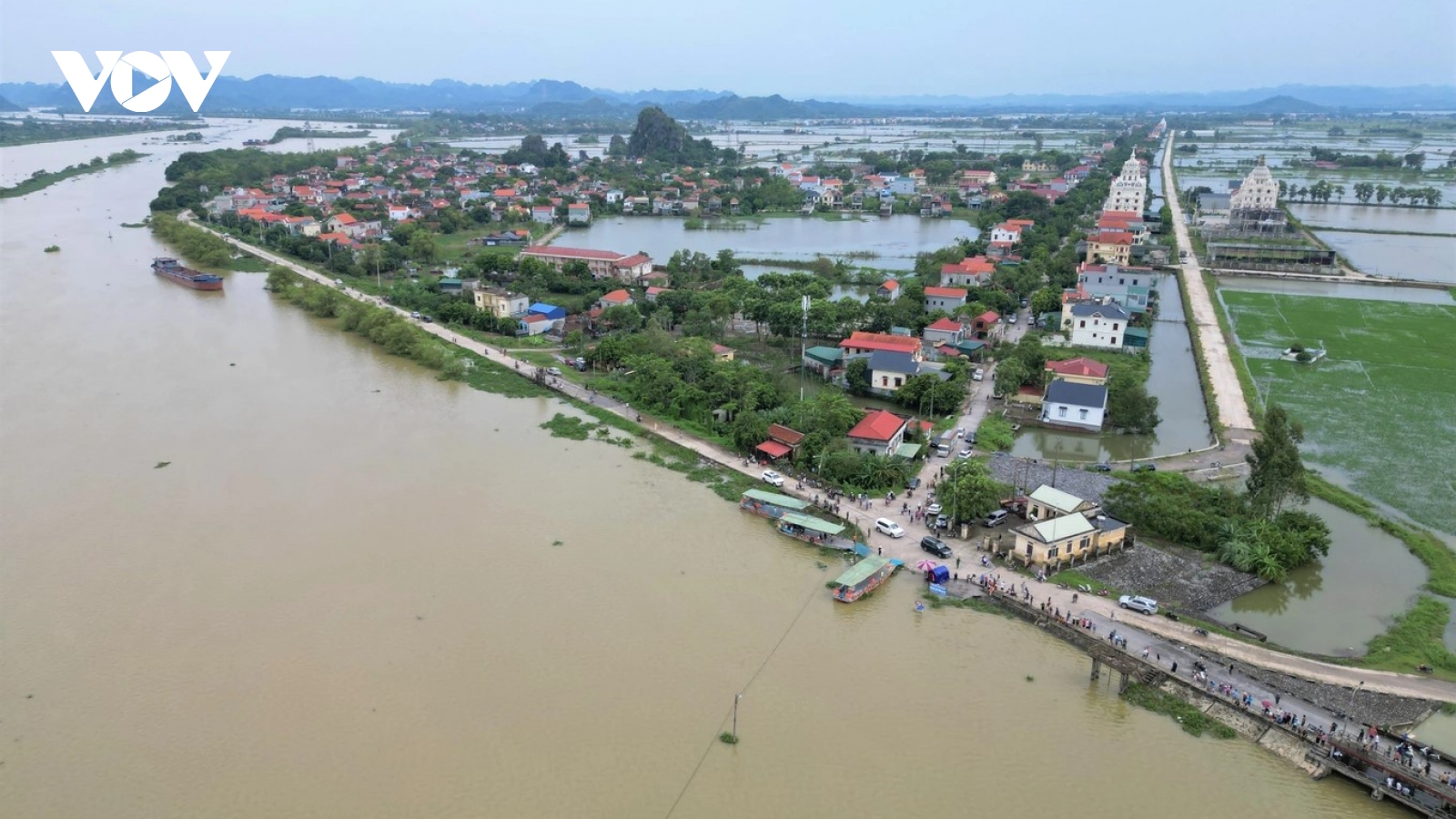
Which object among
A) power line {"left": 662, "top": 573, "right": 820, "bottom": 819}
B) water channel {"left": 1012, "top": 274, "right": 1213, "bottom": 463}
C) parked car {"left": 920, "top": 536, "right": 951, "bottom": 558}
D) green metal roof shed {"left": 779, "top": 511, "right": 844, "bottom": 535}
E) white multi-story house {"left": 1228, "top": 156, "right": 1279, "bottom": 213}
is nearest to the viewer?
power line {"left": 662, "top": 573, "right": 820, "bottom": 819}

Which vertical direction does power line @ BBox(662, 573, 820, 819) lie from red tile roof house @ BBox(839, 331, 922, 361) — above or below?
below

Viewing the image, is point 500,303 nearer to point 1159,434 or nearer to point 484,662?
point 484,662

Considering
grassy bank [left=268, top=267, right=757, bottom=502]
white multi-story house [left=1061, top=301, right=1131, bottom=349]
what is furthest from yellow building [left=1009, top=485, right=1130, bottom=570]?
white multi-story house [left=1061, top=301, right=1131, bottom=349]

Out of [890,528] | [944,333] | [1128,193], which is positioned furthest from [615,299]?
[1128,193]

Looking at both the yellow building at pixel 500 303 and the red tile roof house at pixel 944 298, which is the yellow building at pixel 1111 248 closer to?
the red tile roof house at pixel 944 298

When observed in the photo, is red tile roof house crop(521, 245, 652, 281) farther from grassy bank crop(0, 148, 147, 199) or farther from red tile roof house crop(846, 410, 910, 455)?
grassy bank crop(0, 148, 147, 199)

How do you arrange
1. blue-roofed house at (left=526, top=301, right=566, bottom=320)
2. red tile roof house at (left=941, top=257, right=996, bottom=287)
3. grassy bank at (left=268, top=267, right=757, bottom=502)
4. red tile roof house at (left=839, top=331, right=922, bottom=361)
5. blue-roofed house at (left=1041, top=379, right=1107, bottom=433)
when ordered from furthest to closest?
1. red tile roof house at (left=941, top=257, right=996, bottom=287)
2. blue-roofed house at (left=526, top=301, right=566, bottom=320)
3. red tile roof house at (left=839, top=331, right=922, bottom=361)
4. blue-roofed house at (left=1041, top=379, right=1107, bottom=433)
5. grassy bank at (left=268, top=267, right=757, bottom=502)

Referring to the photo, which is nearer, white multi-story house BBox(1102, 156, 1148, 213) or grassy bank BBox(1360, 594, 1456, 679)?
grassy bank BBox(1360, 594, 1456, 679)
